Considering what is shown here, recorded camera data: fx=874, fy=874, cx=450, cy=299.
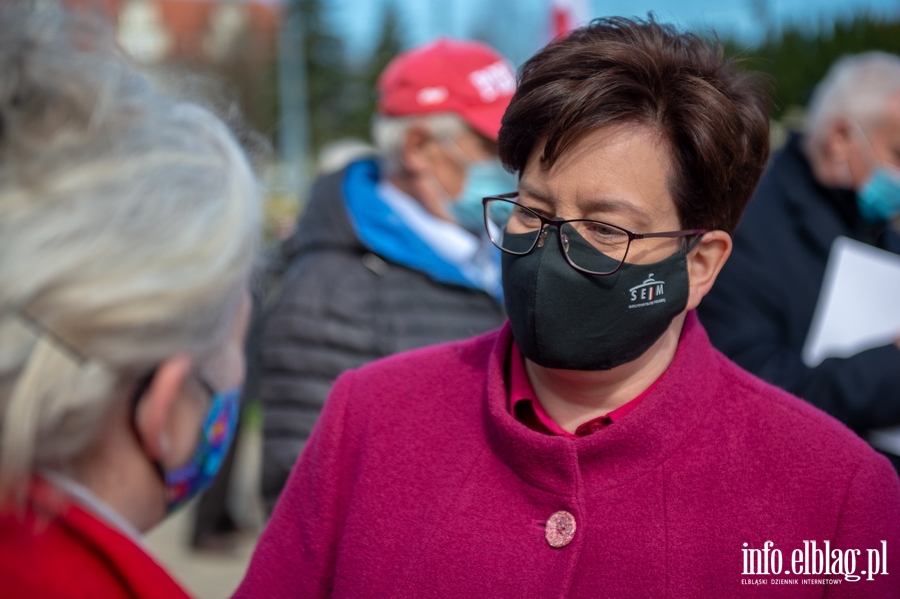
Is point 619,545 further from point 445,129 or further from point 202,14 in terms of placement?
point 202,14

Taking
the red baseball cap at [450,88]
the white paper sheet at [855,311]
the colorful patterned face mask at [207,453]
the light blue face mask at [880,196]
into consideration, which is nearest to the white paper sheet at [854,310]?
the white paper sheet at [855,311]

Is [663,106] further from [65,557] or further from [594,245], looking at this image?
[65,557]

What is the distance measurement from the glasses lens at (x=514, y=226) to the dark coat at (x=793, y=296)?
1.04 m

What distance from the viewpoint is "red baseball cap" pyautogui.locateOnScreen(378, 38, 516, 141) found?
323cm

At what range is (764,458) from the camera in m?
1.62

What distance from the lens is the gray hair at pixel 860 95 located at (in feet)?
10.1

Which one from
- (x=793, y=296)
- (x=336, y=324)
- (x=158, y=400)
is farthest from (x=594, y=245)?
(x=793, y=296)

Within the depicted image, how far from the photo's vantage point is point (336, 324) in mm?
2793

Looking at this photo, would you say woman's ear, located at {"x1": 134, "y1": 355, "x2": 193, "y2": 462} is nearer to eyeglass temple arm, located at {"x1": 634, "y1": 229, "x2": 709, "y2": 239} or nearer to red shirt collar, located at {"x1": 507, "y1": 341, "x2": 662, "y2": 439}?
red shirt collar, located at {"x1": 507, "y1": 341, "x2": 662, "y2": 439}

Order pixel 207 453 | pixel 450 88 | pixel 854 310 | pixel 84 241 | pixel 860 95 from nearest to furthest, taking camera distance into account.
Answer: pixel 84 241 < pixel 207 453 < pixel 854 310 < pixel 860 95 < pixel 450 88

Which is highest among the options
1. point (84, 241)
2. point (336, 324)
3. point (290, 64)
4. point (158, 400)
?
point (84, 241)

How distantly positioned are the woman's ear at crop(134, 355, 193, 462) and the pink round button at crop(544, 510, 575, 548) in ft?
2.33

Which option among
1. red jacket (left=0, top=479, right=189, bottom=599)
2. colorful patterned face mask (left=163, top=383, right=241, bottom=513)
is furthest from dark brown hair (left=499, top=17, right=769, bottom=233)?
red jacket (left=0, top=479, right=189, bottom=599)

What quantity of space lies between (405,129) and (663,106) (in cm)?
166
